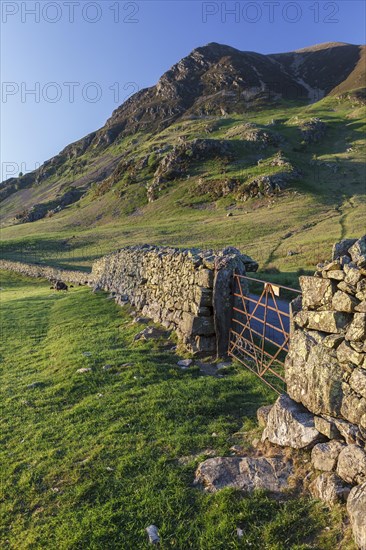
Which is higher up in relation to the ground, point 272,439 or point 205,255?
point 205,255

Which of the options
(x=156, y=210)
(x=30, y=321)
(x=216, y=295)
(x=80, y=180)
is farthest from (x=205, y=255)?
(x=80, y=180)

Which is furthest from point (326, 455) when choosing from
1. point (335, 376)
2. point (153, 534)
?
point (153, 534)

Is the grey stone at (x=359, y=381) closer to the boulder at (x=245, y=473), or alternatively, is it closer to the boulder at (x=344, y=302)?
the boulder at (x=344, y=302)

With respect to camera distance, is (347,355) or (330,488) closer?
(330,488)

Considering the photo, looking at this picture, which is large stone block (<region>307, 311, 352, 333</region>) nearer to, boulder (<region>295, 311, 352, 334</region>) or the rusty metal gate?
boulder (<region>295, 311, 352, 334</region>)

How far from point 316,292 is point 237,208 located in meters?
71.5

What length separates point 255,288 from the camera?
922 inches

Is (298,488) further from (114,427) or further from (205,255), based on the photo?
(205,255)

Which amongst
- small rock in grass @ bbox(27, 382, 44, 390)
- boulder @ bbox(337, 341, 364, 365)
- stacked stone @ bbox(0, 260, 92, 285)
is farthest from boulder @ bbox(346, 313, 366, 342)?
stacked stone @ bbox(0, 260, 92, 285)

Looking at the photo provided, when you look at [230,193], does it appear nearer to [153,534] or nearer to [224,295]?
[224,295]

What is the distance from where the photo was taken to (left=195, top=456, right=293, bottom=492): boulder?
6.38 m

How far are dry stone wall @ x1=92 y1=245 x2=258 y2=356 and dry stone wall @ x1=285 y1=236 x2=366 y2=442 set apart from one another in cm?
540

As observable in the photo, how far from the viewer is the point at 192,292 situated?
14.0m

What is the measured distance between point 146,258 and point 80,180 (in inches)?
6093
